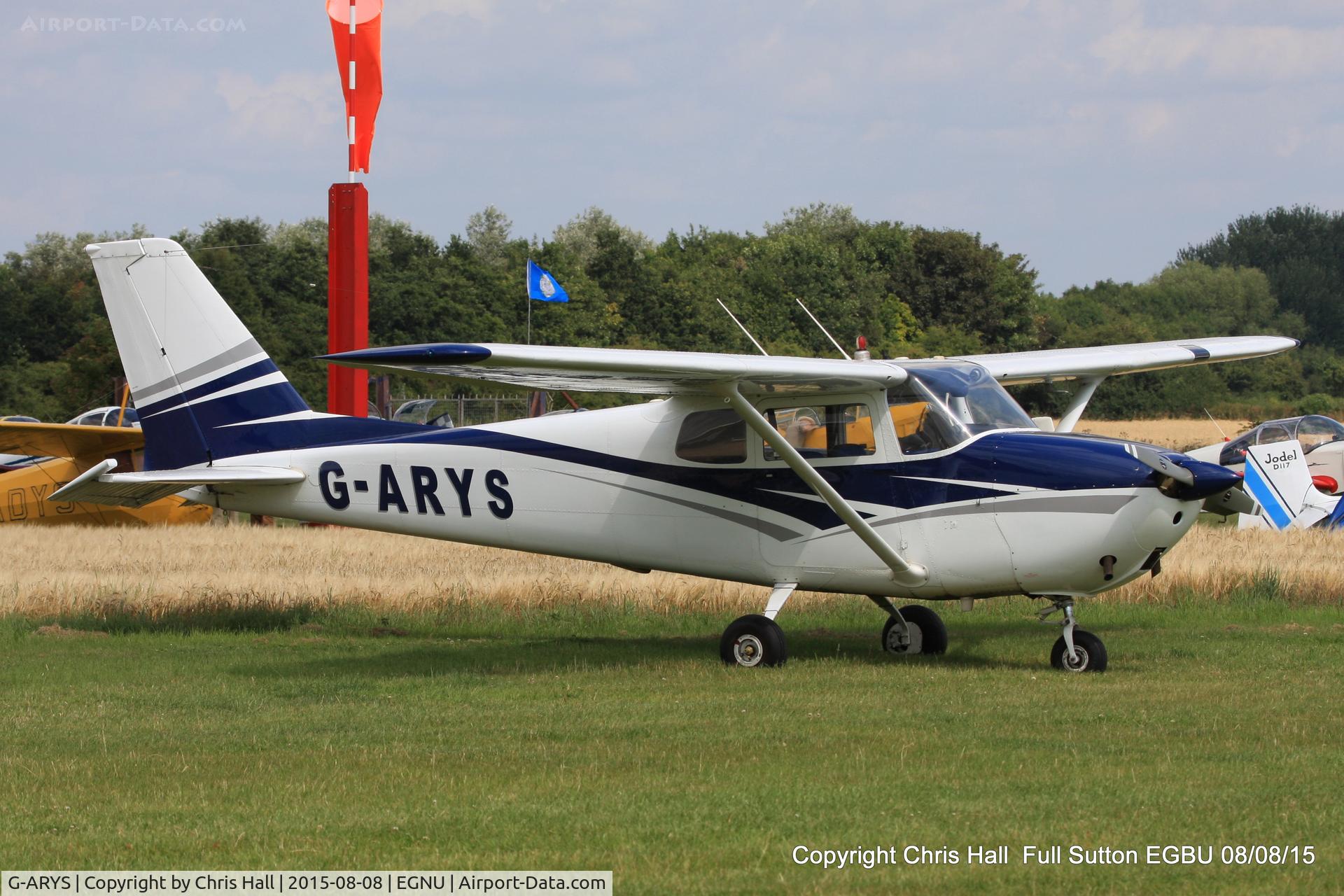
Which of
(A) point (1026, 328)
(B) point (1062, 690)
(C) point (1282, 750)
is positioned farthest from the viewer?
(A) point (1026, 328)

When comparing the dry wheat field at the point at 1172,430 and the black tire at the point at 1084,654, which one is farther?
the dry wheat field at the point at 1172,430

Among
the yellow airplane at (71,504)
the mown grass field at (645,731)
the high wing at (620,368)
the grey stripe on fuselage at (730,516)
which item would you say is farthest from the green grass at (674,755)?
the yellow airplane at (71,504)

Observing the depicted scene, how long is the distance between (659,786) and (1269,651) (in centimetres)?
667

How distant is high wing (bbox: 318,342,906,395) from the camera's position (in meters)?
9.09

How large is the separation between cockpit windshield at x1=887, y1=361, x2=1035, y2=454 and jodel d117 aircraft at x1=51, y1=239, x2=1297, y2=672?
2 centimetres

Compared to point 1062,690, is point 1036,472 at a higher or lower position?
higher

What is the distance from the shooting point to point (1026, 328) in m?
71.4

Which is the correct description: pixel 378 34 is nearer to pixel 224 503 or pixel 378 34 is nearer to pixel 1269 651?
pixel 224 503

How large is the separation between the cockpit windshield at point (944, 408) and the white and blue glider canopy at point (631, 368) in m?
0.23

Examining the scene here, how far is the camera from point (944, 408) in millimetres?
11062

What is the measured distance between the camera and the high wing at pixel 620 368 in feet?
29.8

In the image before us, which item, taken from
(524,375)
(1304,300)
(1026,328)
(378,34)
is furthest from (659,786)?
(1304,300)

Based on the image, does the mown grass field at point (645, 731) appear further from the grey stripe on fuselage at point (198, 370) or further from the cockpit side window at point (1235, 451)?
the cockpit side window at point (1235, 451)

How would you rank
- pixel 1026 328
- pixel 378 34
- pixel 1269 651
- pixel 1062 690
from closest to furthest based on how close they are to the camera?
pixel 1062 690 < pixel 1269 651 < pixel 378 34 < pixel 1026 328
